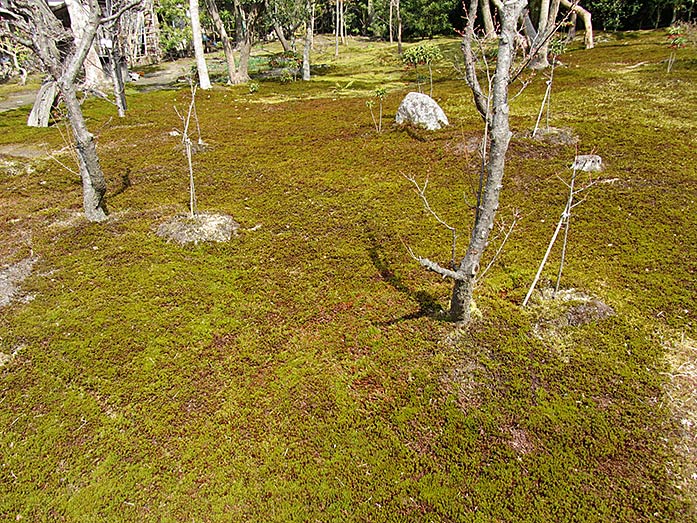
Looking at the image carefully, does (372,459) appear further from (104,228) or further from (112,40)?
(112,40)

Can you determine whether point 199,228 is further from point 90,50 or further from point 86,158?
point 90,50

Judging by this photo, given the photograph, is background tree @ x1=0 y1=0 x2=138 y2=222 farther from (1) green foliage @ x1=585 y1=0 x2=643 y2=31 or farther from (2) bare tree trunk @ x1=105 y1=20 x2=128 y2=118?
(1) green foliage @ x1=585 y1=0 x2=643 y2=31

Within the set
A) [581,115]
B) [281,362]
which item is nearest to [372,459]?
[281,362]

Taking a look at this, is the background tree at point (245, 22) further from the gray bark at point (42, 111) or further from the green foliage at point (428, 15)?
the green foliage at point (428, 15)

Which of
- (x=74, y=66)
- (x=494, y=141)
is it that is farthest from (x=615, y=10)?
(x=74, y=66)

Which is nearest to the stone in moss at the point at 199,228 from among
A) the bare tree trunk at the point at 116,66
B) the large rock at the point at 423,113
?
the large rock at the point at 423,113

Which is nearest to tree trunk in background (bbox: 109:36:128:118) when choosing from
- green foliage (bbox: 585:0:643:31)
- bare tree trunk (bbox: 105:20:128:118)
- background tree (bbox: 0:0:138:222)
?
bare tree trunk (bbox: 105:20:128:118)
